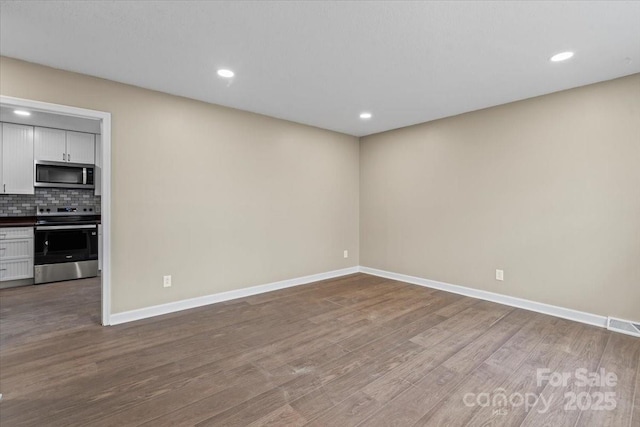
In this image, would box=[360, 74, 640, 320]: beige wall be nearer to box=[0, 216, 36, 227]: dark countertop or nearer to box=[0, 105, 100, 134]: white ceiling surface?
box=[0, 105, 100, 134]: white ceiling surface

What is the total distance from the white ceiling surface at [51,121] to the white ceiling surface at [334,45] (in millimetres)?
2068

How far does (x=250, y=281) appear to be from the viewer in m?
4.08

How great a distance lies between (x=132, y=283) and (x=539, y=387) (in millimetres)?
3707

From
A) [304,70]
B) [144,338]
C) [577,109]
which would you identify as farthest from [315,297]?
[577,109]

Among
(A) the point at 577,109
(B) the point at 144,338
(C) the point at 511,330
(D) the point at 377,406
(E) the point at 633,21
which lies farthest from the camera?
(A) the point at 577,109

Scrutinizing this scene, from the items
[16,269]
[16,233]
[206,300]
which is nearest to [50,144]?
[16,233]

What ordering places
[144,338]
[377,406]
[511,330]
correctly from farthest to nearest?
[511,330] → [144,338] → [377,406]

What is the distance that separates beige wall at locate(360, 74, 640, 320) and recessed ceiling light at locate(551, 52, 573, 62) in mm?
890

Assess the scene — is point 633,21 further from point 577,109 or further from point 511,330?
point 511,330

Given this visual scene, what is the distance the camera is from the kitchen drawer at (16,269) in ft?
14.3

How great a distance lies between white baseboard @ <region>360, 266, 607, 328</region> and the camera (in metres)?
3.08

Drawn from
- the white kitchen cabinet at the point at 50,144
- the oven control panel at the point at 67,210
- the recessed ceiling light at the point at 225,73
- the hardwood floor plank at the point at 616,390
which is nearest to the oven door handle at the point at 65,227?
the oven control panel at the point at 67,210

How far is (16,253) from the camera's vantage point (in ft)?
14.5

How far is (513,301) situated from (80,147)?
700 centimetres
